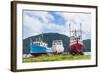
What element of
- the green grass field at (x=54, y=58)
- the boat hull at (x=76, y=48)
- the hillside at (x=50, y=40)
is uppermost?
the hillside at (x=50, y=40)

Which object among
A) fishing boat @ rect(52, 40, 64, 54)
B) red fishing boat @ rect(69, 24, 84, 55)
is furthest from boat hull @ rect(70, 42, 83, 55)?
fishing boat @ rect(52, 40, 64, 54)

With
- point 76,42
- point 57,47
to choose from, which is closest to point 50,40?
point 57,47

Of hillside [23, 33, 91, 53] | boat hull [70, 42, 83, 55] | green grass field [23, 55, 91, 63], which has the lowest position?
green grass field [23, 55, 91, 63]

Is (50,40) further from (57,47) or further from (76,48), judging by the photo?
(76,48)

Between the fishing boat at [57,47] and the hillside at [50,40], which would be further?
the fishing boat at [57,47]

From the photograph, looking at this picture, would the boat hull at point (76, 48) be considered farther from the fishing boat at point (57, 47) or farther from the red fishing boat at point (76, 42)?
the fishing boat at point (57, 47)

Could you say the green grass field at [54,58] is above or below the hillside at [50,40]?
below

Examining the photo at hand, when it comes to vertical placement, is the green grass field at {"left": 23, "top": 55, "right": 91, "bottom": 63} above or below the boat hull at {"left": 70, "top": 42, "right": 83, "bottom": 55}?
below

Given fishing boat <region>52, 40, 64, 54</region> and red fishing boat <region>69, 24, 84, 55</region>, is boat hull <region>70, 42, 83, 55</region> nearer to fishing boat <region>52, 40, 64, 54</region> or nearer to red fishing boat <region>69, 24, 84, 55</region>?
red fishing boat <region>69, 24, 84, 55</region>

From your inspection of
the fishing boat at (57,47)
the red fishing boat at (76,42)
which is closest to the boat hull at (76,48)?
the red fishing boat at (76,42)

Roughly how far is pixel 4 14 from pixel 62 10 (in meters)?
0.50

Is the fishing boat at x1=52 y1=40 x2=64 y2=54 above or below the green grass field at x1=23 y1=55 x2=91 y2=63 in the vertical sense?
above

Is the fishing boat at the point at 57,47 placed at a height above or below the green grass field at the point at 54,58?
above

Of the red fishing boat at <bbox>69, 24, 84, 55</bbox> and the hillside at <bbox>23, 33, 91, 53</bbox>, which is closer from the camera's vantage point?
the hillside at <bbox>23, 33, 91, 53</bbox>
